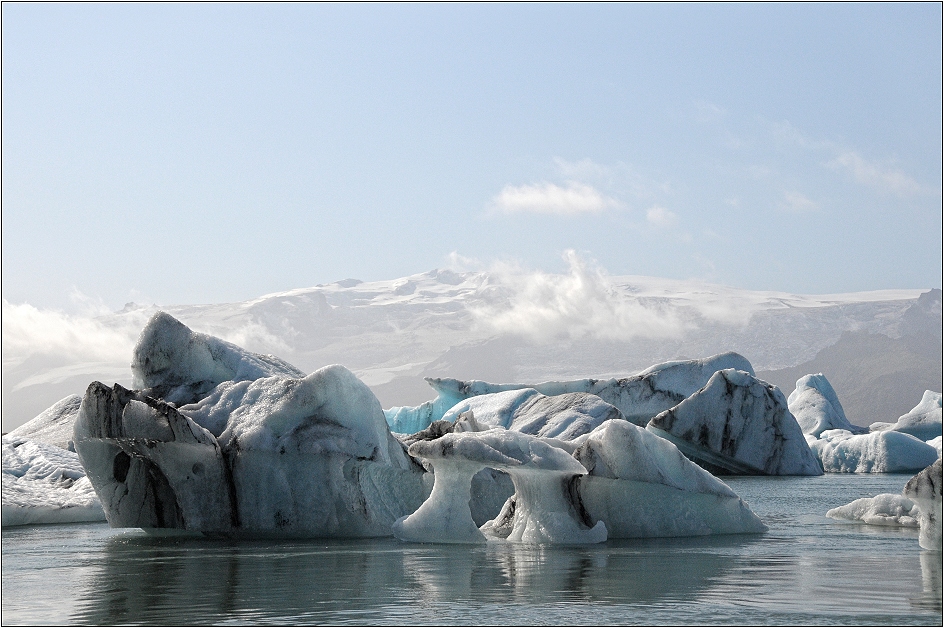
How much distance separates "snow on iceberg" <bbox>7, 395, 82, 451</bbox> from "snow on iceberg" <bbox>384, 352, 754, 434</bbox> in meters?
9.13

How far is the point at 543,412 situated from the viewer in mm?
21984

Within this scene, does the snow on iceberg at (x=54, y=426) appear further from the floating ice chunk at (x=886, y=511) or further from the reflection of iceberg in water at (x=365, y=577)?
the floating ice chunk at (x=886, y=511)

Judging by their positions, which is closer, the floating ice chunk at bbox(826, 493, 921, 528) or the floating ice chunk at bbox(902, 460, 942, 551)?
the floating ice chunk at bbox(902, 460, 942, 551)

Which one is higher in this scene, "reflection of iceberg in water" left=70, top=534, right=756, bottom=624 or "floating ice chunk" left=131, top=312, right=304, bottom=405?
"floating ice chunk" left=131, top=312, right=304, bottom=405

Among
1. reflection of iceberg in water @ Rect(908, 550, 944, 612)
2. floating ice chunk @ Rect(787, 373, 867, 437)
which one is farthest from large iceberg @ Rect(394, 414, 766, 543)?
floating ice chunk @ Rect(787, 373, 867, 437)

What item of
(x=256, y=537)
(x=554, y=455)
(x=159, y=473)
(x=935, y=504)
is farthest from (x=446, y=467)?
(x=935, y=504)

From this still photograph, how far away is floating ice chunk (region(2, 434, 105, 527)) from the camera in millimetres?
12016

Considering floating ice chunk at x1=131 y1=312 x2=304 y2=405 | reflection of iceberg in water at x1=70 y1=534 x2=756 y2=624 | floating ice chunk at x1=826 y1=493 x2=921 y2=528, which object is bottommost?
floating ice chunk at x1=826 y1=493 x2=921 y2=528

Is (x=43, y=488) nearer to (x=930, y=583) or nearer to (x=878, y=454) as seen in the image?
(x=930, y=583)

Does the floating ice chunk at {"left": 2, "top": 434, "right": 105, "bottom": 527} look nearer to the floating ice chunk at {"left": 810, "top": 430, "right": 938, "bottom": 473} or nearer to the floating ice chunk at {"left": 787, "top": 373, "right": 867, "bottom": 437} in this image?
the floating ice chunk at {"left": 810, "top": 430, "right": 938, "bottom": 473}

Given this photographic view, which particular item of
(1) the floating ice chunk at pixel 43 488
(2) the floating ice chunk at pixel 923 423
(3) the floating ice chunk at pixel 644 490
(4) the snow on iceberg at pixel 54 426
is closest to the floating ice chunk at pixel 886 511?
(3) the floating ice chunk at pixel 644 490

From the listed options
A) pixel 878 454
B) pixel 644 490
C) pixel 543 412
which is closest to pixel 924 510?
pixel 644 490

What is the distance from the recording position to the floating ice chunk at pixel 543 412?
67.1ft

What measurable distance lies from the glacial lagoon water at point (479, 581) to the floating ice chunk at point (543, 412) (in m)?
10.5
